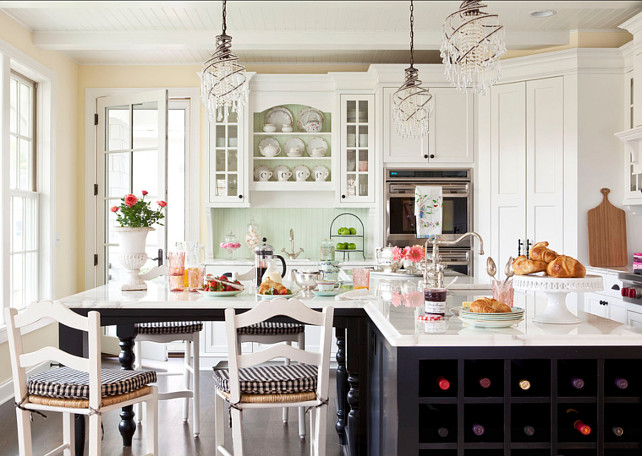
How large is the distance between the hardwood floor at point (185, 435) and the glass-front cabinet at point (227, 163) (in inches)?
76.5

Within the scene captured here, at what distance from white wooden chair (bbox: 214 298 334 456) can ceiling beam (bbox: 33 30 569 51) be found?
9.73 ft

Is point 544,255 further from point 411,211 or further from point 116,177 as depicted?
point 116,177

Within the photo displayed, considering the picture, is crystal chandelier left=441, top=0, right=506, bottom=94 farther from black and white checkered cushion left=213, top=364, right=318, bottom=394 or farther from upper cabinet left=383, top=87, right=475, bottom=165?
upper cabinet left=383, top=87, right=475, bottom=165

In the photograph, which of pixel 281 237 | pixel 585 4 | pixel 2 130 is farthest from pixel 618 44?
pixel 2 130

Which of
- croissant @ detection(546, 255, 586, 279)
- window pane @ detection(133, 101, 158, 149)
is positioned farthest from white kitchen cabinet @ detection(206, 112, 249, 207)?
croissant @ detection(546, 255, 586, 279)

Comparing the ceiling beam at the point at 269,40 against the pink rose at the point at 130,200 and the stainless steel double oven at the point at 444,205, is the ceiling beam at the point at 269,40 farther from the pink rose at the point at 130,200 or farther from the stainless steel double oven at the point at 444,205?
the pink rose at the point at 130,200

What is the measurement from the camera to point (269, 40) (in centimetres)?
456

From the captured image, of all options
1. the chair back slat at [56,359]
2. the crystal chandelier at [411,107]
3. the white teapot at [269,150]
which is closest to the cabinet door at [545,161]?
the crystal chandelier at [411,107]

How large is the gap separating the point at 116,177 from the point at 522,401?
4456mm

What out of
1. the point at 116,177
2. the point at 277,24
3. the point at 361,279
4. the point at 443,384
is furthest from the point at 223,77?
the point at 116,177

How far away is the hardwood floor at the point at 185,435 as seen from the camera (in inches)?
120

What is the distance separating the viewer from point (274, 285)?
2648mm

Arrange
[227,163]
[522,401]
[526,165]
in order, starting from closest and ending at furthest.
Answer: [522,401], [526,165], [227,163]

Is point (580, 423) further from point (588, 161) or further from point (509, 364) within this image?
point (588, 161)
